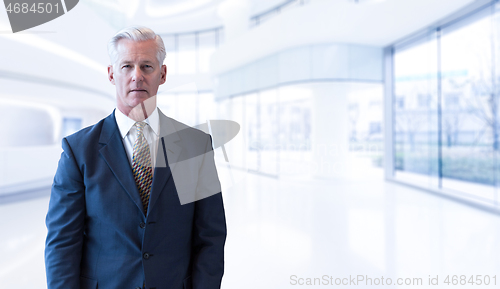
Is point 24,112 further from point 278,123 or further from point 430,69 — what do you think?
point 430,69

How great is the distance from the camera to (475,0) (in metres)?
5.71

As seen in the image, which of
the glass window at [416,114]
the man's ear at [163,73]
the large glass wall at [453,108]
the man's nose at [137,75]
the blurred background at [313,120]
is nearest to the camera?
the man's nose at [137,75]

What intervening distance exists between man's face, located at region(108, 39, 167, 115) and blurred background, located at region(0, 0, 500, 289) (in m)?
0.25

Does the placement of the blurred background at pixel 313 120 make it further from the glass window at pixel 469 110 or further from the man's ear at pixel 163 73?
the man's ear at pixel 163 73

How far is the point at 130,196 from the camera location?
106 cm

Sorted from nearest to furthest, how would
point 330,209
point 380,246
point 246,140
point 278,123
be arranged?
point 380,246, point 330,209, point 278,123, point 246,140

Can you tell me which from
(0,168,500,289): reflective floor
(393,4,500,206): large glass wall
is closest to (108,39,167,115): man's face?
(0,168,500,289): reflective floor

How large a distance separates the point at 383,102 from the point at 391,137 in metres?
1.12

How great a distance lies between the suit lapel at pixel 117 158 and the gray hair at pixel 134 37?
0.89ft

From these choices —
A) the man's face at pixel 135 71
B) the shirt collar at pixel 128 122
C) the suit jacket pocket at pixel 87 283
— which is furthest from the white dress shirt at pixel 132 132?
the suit jacket pocket at pixel 87 283

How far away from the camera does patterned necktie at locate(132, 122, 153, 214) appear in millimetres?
1134

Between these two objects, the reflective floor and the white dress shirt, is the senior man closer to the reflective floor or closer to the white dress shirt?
the white dress shirt

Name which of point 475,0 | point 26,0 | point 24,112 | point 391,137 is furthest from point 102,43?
point 391,137

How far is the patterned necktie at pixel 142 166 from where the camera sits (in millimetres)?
1134
